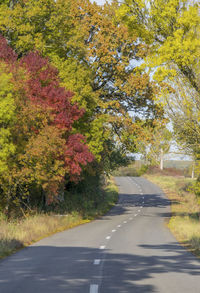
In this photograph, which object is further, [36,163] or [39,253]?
[36,163]

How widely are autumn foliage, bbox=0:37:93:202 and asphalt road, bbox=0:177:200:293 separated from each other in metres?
3.49

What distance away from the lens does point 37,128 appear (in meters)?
26.8

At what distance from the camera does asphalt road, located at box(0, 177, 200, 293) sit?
414 inches

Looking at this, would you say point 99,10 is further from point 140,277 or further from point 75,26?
point 140,277

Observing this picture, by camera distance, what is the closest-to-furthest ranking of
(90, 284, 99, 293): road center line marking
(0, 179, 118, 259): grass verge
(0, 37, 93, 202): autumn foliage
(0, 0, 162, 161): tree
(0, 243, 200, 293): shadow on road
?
(90, 284, 99, 293): road center line marking
(0, 243, 200, 293): shadow on road
(0, 179, 118, 259): grass verge
(0, 37, 93, 202): autumn foliage
(0, 0, 162, 161): tree

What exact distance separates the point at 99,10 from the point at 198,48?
14.0 m

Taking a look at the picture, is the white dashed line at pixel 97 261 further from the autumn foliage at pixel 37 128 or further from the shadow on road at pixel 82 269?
the autumn foliage at pixel 37 128

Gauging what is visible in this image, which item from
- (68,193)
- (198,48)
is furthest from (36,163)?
(68,193)

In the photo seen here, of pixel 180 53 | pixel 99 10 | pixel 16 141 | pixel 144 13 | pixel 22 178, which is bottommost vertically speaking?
pixel 22 178

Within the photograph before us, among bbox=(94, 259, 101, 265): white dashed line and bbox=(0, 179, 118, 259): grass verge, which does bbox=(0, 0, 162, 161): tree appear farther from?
bbox=(94, 259, 101, 265): white dashed line

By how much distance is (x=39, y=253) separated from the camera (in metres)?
16.3

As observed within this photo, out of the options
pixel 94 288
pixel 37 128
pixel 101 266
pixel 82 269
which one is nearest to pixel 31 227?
pixel 37 128

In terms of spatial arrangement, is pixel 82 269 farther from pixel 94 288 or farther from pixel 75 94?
pixel 75 94

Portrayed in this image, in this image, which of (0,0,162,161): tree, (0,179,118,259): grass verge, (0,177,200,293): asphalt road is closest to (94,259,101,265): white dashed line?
(0,177,200,293): asphalt road
